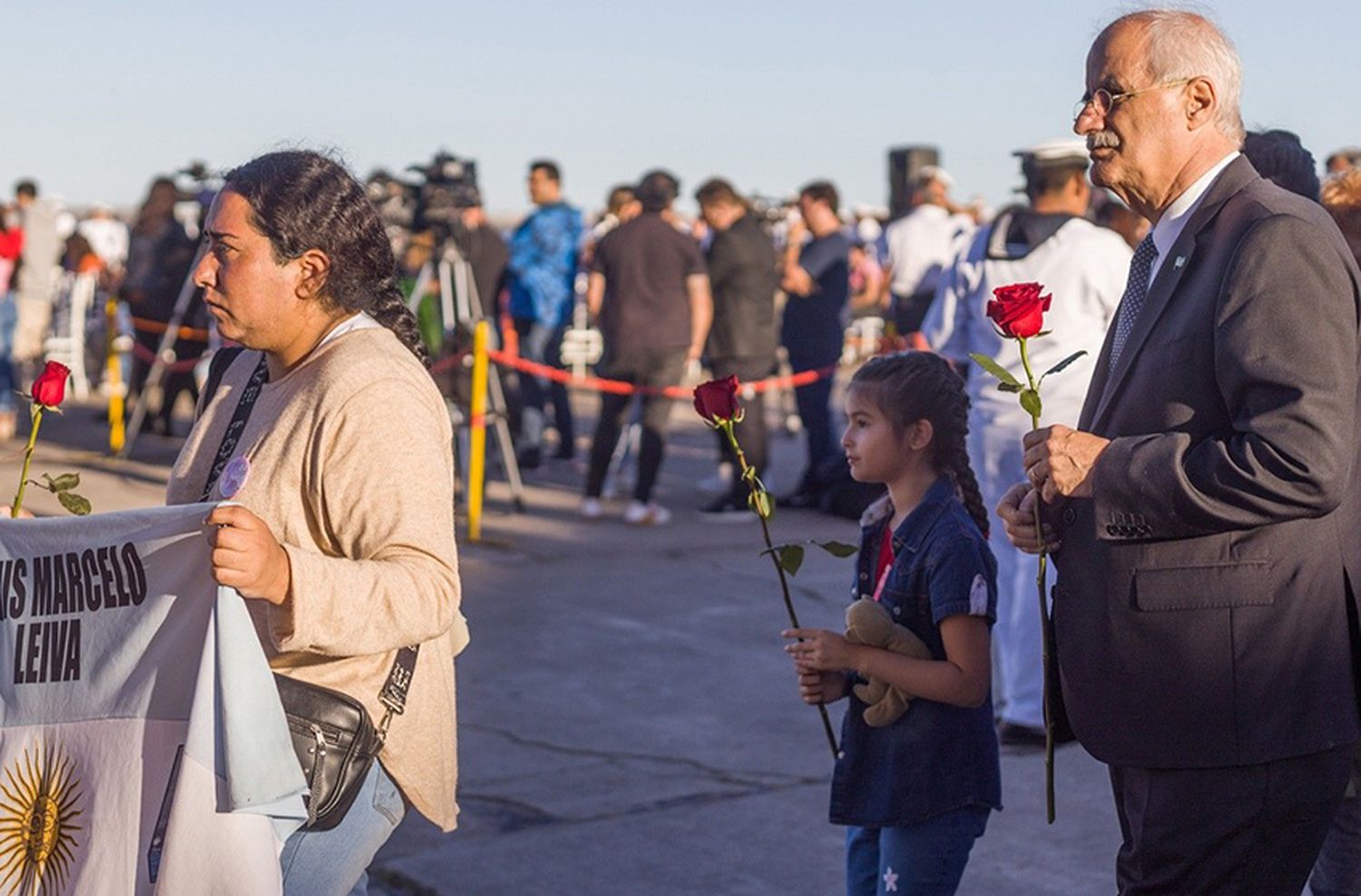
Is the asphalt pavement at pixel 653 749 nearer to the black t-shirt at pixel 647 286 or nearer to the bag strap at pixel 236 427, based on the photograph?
the black t-shirt at pixel 647 286

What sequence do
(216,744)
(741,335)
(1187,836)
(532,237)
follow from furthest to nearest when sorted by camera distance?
(532,237), (741,335), (1187,836), (216,744)

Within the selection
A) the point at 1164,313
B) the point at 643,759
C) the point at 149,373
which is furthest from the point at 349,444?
the point at 149,373

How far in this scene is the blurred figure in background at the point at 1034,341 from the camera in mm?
6379

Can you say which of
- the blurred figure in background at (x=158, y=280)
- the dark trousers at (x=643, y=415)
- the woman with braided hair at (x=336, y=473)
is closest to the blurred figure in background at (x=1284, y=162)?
the woman with braided hair at (x=336, y=473)

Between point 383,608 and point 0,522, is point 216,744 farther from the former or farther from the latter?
point 0,522

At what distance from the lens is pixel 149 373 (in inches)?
581

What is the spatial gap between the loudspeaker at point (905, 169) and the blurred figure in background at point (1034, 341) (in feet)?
30.9

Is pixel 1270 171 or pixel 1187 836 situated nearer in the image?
pixel 1187 836

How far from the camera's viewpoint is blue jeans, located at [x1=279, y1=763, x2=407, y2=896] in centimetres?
288

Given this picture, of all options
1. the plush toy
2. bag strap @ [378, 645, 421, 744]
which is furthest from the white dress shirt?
bag strap @ [378, 645, 421, 744]

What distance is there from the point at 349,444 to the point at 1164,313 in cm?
125

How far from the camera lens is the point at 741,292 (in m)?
12.0

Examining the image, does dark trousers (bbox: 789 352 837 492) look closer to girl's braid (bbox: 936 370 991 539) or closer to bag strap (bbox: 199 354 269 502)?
girl's braid (bbox: 936 370 991 539)

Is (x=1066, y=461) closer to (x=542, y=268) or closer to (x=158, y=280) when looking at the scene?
(x=542, y=268)
